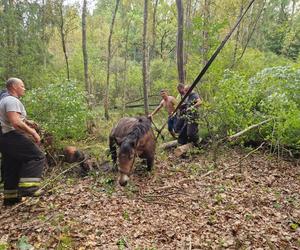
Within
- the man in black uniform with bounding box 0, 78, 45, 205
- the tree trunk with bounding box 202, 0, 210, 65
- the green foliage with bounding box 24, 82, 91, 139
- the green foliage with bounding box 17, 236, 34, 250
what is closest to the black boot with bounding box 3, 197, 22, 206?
the man in black uniform with bounding box 0, 78, 45, 205

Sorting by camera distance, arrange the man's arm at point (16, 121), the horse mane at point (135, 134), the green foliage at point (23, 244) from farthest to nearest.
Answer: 1. the horse mane at point (135, 134)
2. the man's arm at point (16, 121)
3. the green foliage at point (23, 244)

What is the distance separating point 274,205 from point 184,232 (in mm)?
1991

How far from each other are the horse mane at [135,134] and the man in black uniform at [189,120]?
1736 mm

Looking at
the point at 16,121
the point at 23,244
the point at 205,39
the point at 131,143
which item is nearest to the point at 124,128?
the point at 131,143

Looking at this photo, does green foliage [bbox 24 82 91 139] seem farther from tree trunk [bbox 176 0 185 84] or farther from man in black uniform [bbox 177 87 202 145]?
tree trunk [bbox 176 0 185 84]

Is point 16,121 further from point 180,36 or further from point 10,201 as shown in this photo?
point 180,36

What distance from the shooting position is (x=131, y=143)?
6.21 metres

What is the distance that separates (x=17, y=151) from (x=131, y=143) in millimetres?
2175

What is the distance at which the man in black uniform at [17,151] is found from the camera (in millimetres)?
5012

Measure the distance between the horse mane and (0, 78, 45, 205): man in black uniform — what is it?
162cm

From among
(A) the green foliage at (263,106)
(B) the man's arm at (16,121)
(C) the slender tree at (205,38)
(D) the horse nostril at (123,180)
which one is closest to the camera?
(B) the man's arm at (16,121)

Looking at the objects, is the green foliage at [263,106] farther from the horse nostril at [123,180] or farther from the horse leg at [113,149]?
the horse nostril at [123,180]

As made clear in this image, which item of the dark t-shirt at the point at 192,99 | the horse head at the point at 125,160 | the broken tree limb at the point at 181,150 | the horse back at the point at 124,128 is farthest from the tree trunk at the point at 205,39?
the horse head at the point at 125,160

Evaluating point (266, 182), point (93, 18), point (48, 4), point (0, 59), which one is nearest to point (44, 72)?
point (0, 59)
